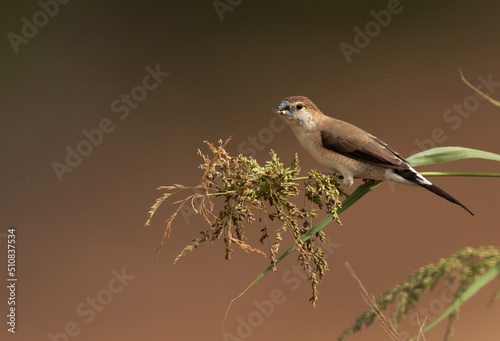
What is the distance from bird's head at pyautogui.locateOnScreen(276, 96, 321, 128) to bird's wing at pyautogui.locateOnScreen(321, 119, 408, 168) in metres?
0.02

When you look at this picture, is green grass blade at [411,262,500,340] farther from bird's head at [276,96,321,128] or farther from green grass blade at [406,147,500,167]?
bird's head at [276,96,321,128]

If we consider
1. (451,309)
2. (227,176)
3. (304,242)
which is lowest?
(451,309)

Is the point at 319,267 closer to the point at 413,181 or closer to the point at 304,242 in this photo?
the point at 304,242

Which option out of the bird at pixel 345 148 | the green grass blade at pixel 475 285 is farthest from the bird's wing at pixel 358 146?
the green grass blade at pixel 475 285

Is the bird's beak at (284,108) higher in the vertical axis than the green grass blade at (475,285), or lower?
higher

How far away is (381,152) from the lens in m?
0.67

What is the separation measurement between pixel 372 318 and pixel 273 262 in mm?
122

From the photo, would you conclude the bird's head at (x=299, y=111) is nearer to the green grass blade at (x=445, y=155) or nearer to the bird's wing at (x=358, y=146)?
the bird's wing at (x=358, y=146)

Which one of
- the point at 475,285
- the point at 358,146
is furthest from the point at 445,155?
the point at 475,285

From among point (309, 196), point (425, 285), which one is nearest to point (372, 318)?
point (425, 285)

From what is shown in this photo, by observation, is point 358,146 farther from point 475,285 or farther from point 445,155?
point 475,285

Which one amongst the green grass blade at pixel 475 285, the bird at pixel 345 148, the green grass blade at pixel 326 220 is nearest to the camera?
the green grass blade at pixel 475 285

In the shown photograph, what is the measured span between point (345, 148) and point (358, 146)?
0.06ft

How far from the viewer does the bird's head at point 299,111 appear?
0.69 meters
